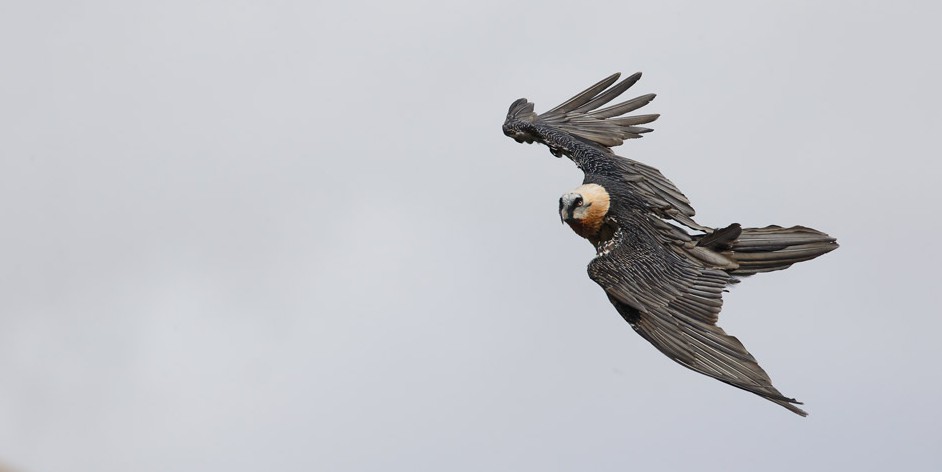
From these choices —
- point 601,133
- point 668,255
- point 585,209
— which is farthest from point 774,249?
point 601,133

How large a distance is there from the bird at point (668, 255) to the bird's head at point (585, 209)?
0.01 m

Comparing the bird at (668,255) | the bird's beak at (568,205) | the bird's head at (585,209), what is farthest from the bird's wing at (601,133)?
the bird's beak at (568,205)

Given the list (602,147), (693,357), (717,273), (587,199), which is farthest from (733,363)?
(602,147)

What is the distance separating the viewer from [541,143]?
2439cm

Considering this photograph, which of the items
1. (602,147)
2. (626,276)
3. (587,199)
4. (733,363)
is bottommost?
(733,363)

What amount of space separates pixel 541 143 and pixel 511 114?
1265 mm

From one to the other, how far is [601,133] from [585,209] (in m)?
3.58

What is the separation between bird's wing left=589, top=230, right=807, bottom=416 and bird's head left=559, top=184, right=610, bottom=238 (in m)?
0.48

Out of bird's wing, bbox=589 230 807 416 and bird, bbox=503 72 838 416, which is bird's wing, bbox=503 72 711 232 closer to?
bird, bbox=503 72 838 416

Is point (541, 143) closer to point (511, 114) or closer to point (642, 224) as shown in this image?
point (511, 114)

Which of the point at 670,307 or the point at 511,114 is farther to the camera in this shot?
the point at 511,114

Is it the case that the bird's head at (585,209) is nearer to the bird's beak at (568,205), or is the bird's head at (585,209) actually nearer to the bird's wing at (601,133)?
the bird's beak at (568,205)

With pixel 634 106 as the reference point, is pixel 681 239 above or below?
below

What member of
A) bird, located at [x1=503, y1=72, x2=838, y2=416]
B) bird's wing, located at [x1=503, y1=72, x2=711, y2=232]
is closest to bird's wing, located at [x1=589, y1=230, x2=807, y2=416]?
bird, located at [x1=503, y1=72, x2=838, y2=416]
